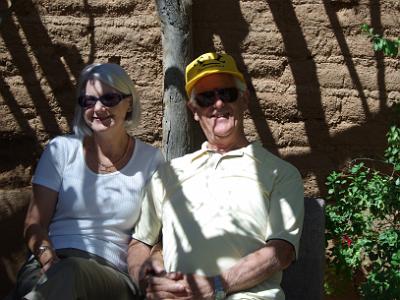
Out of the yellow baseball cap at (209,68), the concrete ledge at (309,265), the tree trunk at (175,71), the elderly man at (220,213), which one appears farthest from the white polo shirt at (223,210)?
the tree trunk at (175,71)

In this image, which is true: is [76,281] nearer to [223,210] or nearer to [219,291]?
[219,291]

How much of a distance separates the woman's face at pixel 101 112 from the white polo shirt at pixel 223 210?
0.35 metres

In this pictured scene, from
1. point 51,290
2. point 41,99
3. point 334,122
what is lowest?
point 51,290

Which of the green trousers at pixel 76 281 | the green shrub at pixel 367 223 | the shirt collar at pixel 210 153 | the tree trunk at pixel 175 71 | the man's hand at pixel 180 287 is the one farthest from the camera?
the tree trunk at pixel 175 71

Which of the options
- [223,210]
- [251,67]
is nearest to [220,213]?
[223,210]

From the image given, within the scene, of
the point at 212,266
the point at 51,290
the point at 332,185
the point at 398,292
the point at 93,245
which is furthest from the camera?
the point at 332,185

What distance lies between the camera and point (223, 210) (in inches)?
150

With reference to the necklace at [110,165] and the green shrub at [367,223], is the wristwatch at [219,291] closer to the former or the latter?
the necklace at [110,165]

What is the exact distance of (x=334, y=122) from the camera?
5.25 m

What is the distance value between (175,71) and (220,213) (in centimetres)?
140

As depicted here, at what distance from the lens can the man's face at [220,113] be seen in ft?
13.0

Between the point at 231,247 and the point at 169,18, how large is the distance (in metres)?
1.77

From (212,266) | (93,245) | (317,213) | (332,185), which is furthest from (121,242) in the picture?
(332,185)

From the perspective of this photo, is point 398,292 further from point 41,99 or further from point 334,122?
point 41,99
